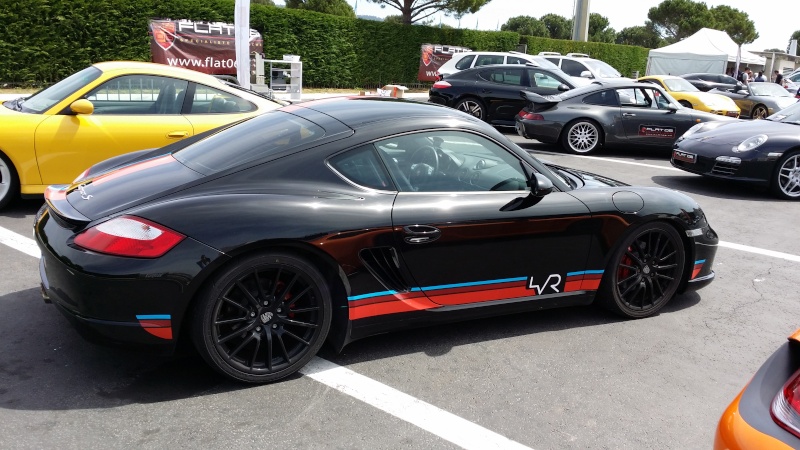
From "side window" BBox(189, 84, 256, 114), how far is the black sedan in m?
7.50

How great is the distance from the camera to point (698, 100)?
16.1 metres

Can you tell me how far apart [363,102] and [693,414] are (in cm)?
253

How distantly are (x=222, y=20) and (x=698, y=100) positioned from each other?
13859 millimetres

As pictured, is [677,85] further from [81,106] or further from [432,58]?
[81,106]

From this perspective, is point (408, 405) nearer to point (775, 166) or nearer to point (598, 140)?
point (775, 166)

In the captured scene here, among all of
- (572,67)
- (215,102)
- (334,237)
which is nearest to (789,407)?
(334,237)

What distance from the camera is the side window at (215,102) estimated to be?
6.65 metres

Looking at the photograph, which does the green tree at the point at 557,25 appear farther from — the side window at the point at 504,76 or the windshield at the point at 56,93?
the windshield at the point at 56,93

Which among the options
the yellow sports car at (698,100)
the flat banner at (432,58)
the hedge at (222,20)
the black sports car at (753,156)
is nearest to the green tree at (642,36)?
the hedge at (222,20)

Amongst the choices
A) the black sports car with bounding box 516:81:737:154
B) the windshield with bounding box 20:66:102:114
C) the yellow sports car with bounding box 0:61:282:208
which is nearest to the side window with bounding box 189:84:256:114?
the yellow sports car with bounding box 0:61:282:208

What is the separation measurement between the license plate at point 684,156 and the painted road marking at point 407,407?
684 centimetres

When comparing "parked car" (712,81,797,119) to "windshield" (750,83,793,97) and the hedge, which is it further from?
the hedge

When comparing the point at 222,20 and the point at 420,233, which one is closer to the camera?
the point at 420,233

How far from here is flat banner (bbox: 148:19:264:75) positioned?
19.8 m
